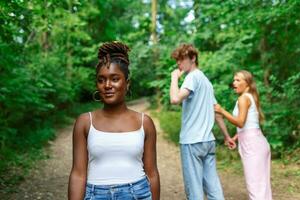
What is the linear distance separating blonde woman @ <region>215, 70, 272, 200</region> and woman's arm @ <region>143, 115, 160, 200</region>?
2.41 meters


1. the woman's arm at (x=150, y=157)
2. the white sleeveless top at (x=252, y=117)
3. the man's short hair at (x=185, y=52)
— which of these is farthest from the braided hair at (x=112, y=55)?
the white sleeveless top at (x=252, y=117)

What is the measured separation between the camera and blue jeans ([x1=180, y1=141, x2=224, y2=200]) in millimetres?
4555

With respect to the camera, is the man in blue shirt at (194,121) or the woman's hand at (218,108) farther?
the woman's hand at (218,108)

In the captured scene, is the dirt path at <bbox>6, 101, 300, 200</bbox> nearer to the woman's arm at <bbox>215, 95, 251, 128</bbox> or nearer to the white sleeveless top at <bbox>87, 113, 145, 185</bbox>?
the woman's arm at <bbox>215, 95, 251, 128</bbox>

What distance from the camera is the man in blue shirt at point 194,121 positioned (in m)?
4.54

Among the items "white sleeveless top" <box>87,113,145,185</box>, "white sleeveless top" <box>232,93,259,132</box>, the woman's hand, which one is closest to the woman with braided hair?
"white sleeveless top" <box>87,113,145,185</box>

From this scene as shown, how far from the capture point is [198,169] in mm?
4594

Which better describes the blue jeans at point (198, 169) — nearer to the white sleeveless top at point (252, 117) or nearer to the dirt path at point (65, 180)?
the white sleeveless top at point (252, 117)

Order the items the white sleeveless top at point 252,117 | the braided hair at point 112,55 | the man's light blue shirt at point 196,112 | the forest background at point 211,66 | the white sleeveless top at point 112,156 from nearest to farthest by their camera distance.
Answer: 1. the white sleeveless top at point 112,156
2. the braided hair at point 112,55
3. the man's light blue shirt at point 196,112
4. the white sleeveless top at point 252,117
5. the forest background at point 211,66

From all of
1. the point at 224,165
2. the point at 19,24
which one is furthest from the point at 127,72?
the point at 224,165

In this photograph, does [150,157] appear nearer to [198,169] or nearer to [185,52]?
[198,169]

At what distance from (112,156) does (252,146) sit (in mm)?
2858

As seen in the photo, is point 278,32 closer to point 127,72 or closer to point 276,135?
point 276,135

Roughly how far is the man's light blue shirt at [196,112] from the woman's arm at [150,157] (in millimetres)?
Result: 2032
